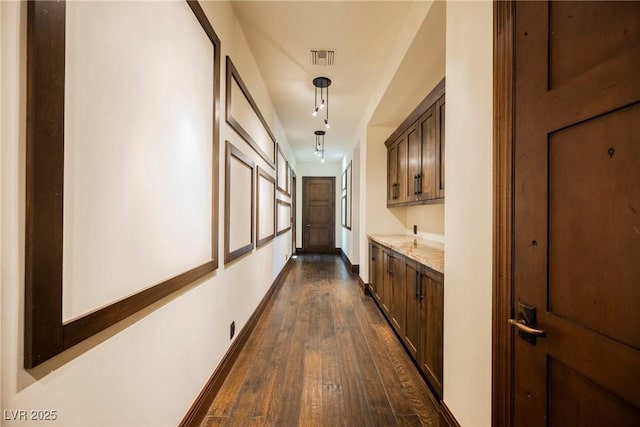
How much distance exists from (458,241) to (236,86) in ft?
6.75

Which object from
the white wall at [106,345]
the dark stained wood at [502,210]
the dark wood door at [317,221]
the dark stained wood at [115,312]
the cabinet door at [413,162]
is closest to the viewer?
the white wall at [106,345]

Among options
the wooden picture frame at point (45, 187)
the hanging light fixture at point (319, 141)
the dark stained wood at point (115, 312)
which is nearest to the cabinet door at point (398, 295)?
the dark stained wood at point (115, 312)

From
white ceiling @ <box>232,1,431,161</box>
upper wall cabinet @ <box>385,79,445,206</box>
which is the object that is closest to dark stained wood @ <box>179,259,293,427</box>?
upper wall cabinet @ <box>385,79,445,206</box>

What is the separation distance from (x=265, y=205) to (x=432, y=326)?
2.44 metres

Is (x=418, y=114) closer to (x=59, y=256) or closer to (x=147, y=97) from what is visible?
(x=147, y=97)

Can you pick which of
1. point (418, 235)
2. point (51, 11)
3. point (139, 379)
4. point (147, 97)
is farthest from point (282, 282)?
point (51, 11)

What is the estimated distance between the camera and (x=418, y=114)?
101 inches

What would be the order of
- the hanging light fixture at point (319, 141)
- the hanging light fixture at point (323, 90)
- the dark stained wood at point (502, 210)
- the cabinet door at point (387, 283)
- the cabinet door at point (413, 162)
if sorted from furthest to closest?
the hanging light fixture at point (319, 141), the hanging light fixture at point (323, 90), the cabinet door at point (387, 283), the cabinet door at point (413, 162), the dark stained wood at point (502, 210)

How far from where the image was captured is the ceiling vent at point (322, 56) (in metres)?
2.70

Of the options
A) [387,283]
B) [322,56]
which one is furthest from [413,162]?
[322,56]

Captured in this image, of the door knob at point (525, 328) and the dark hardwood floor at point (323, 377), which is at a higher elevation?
the door knob at point (525, 328)

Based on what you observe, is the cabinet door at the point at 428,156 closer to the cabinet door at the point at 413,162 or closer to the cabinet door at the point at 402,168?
the cabinet door at the point at 413,162

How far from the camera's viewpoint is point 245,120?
251cm

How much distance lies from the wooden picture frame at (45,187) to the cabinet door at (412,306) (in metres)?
1.94
